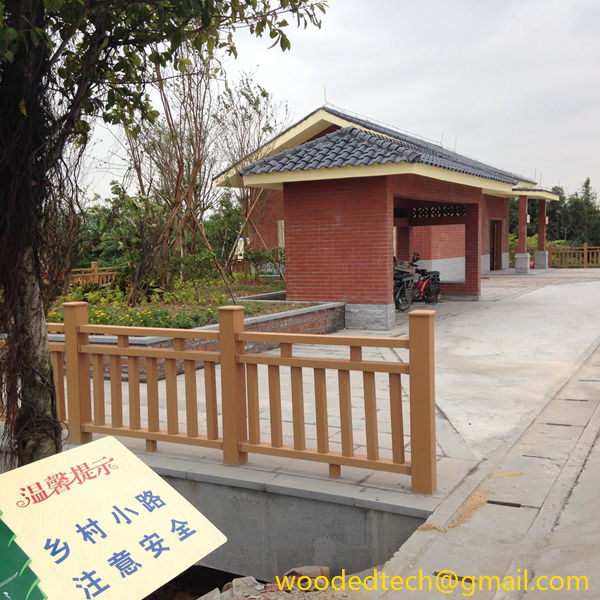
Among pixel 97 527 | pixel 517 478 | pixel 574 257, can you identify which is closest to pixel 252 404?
pixel 517 478

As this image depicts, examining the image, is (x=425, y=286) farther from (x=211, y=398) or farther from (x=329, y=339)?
(x=329, y=339)

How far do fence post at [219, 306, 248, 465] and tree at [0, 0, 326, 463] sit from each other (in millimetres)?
1134

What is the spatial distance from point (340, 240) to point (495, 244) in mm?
16677

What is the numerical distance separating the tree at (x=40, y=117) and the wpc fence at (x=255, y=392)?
3.69 feet

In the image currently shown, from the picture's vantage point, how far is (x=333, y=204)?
1061 centimetres

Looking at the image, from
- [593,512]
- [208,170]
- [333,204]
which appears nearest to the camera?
[593,512]

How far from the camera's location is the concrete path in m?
2.76

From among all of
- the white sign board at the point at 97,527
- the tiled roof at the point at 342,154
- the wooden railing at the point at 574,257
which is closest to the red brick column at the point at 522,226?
the wooden railing at the point at 574,257

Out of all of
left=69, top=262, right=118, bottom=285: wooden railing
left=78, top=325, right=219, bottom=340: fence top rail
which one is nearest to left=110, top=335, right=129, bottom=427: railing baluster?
left=78, top=325, right=219, bottom=340: fence top rail

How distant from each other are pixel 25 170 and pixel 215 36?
4.56ft

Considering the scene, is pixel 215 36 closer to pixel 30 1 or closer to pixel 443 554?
pixel 30 1

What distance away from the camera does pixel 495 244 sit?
84.1ft

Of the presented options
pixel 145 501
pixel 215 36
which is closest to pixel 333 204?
pixel 215 36

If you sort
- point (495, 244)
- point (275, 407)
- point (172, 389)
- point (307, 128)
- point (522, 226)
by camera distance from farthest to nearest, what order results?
point (495, 244)
point (522, 226)
point (307, 128)
point (172, 389)
point (275, 407)
